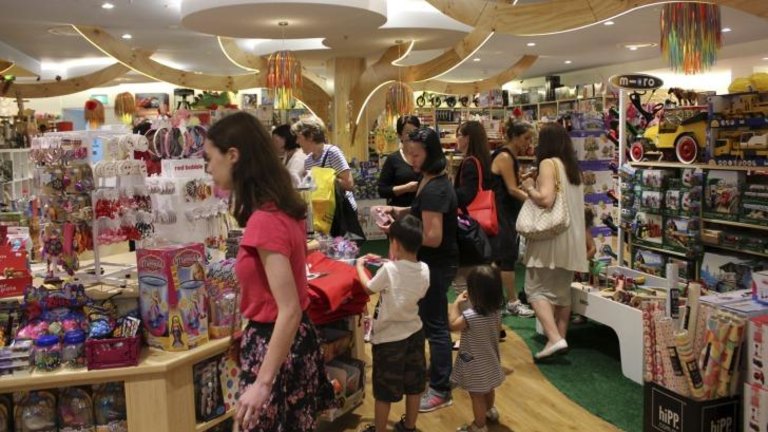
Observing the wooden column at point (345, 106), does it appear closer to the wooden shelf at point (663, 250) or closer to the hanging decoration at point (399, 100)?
the hanging decoration at point (399, 100)

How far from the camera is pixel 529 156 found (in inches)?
313

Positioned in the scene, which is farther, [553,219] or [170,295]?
[553,219]

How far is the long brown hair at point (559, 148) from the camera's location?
414cm

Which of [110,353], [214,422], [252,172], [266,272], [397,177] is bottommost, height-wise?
[214,422]

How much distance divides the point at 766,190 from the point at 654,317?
240cm

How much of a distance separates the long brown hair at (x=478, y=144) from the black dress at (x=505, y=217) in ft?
1.79

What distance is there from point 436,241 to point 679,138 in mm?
2528

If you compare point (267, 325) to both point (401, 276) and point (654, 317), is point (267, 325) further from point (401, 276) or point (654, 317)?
point (654, 317)

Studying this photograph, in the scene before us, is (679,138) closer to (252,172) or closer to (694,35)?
(694,35)

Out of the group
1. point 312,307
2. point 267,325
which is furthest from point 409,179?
point 267,325

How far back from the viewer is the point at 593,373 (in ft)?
13.3

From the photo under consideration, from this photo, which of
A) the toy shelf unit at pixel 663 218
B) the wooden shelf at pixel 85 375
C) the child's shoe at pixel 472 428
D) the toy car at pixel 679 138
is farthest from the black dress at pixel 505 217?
the wooden shelf at pixel 85 375

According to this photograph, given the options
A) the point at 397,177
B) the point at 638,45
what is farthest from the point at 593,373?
the point at 638,45

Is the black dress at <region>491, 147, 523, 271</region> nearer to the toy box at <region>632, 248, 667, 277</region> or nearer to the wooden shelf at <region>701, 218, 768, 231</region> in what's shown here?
the toy box at <region>632, 248, 667, 277</region>
